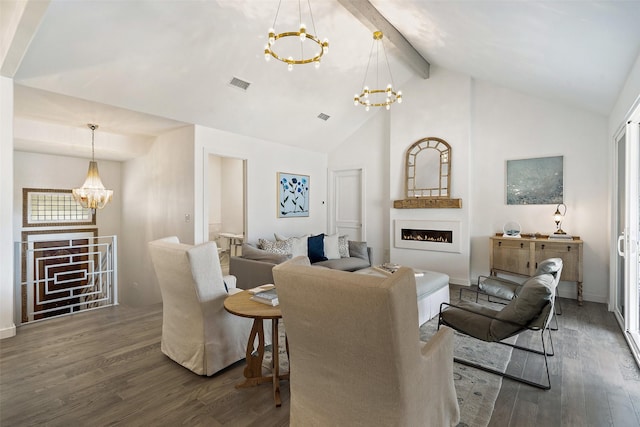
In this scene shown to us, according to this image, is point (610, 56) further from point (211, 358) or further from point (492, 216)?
point (211, 358)

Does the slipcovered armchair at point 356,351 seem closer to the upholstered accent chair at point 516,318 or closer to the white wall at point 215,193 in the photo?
the upholstered accent chair at point 516,318

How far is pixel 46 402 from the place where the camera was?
2211mm

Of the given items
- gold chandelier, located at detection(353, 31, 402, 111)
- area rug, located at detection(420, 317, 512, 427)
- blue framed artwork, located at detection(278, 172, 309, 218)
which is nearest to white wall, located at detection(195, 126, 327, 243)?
blue framed artwork, located at detection(278, 172, 309, 218)

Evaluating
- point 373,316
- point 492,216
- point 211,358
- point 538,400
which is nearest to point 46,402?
point 211,358

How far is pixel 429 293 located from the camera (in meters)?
3.84

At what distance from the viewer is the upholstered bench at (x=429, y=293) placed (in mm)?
3697

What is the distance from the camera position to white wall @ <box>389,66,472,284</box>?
5480 mm

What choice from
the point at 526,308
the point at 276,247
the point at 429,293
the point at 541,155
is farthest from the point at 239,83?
the point at 541,155

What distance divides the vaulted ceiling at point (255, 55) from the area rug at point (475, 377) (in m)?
2.72

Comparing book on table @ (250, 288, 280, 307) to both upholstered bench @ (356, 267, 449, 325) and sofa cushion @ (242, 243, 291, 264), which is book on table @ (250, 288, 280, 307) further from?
sofa cushion @ (242, 243, 291, 264)

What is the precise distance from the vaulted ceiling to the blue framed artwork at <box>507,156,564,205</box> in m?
0.91

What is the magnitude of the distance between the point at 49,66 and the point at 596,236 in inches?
273

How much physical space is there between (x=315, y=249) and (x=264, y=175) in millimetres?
1669

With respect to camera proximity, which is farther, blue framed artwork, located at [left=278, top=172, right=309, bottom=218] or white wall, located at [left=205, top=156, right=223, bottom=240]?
white wall, located at [left=205, top=156, right=223, bottom=240]
